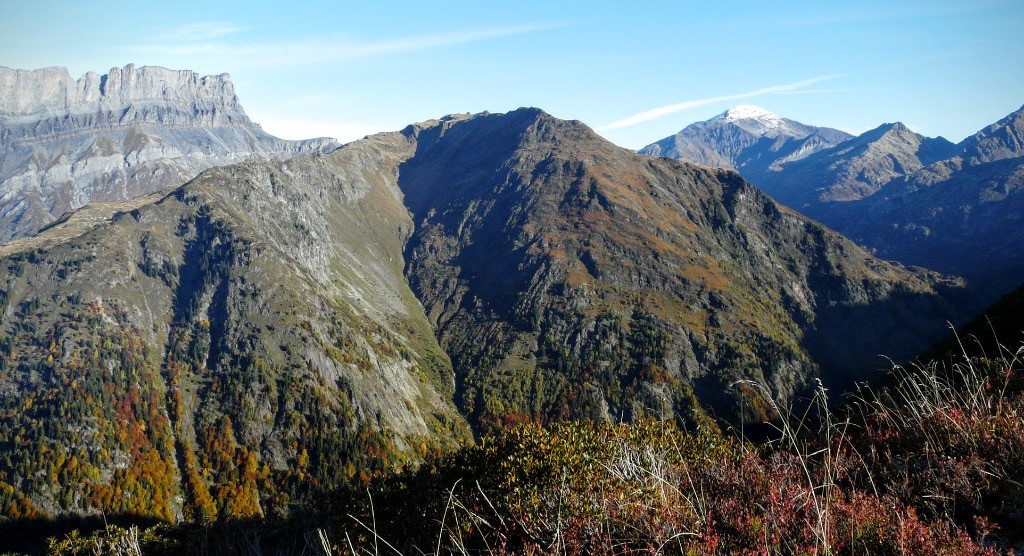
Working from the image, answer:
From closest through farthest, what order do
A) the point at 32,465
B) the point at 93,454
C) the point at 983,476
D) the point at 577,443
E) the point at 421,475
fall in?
the point at 983,476, the point at 577,443, the point at 421,475, the point at 32,465, the point at 93,454

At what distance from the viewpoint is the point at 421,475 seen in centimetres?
3397

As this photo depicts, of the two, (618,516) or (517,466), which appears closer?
(618,516)

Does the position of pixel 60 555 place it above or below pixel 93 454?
above

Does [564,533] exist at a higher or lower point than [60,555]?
higher

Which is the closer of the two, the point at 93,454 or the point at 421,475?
the point at 421,475

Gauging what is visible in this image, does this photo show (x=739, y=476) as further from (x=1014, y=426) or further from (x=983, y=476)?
(x=1014, y=426)

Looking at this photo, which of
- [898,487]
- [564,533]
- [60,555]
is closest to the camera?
[564,533]

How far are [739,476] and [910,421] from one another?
614cm

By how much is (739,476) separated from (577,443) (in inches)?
251

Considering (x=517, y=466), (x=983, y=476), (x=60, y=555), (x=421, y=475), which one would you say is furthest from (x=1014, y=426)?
(x=60, y=555)

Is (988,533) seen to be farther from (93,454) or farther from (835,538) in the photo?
(93,454)

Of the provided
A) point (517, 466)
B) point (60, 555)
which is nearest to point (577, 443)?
point (517, 466)

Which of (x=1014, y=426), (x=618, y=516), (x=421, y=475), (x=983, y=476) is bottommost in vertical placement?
(x=421, y=475)

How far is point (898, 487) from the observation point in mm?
12117
